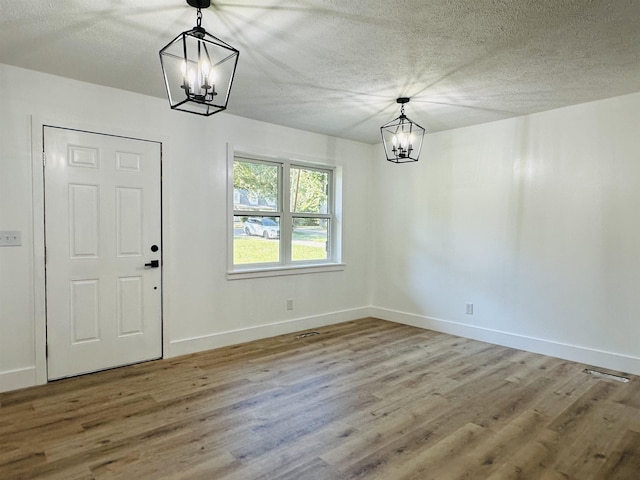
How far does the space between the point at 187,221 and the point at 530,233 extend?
3474 mm

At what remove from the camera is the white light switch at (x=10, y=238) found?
2.98 m

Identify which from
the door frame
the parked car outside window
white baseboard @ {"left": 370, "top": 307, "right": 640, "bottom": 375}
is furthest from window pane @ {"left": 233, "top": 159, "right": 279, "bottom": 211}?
white baseboard @ {"left": 370, "top": 307, "right": 640, "bottom": 375}

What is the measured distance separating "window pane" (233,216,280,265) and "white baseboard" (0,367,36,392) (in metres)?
2.00

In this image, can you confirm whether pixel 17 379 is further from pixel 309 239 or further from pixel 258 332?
pixel 309 239

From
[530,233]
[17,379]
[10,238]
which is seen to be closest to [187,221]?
[10,238]

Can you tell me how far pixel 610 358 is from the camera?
141 inches

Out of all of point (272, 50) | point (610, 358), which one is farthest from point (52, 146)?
point (610, 358)

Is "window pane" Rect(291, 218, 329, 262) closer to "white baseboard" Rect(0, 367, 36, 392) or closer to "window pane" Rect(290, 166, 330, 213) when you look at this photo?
"window pane" Rect(290, 166, 330, 213)

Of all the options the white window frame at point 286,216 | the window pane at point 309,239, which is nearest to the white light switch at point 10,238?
the white window frame at point 286,216

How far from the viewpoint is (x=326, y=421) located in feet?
8.49

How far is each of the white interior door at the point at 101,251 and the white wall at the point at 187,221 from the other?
4.0 inches

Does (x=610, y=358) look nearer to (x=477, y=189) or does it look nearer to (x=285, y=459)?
(x=477, y=189)

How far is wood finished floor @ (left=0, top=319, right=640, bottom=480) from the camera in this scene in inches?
82.5

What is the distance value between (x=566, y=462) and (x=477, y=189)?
2964mm
